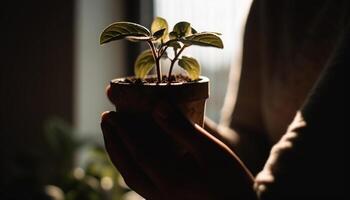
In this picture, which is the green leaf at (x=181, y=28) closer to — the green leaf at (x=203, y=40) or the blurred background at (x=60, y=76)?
the green leaf at (x=203, y=40)

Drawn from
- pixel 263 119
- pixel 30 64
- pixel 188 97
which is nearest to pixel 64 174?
pixel 30 64

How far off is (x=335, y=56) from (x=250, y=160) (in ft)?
1.47

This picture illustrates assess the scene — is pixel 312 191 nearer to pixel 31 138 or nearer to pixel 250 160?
pixel 250 160

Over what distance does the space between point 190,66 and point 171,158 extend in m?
0.13

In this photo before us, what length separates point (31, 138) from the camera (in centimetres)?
277

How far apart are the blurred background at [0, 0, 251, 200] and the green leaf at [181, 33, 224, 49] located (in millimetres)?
1812

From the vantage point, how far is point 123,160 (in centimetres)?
53

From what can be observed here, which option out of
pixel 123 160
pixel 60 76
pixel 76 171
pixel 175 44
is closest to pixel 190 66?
pixel 175 44

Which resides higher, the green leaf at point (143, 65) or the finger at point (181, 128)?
the green leaf at point (143, 65)

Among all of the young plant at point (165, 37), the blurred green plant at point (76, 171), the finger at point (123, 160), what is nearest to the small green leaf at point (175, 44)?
the young plant at point (165, 37)

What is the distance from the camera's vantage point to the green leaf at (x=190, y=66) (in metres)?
0.54

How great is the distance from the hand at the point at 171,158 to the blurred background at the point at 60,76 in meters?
1.83

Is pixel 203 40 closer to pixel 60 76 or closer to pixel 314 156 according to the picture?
pixel 314 156

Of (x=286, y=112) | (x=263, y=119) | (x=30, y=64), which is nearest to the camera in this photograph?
(x=286, y=112)
